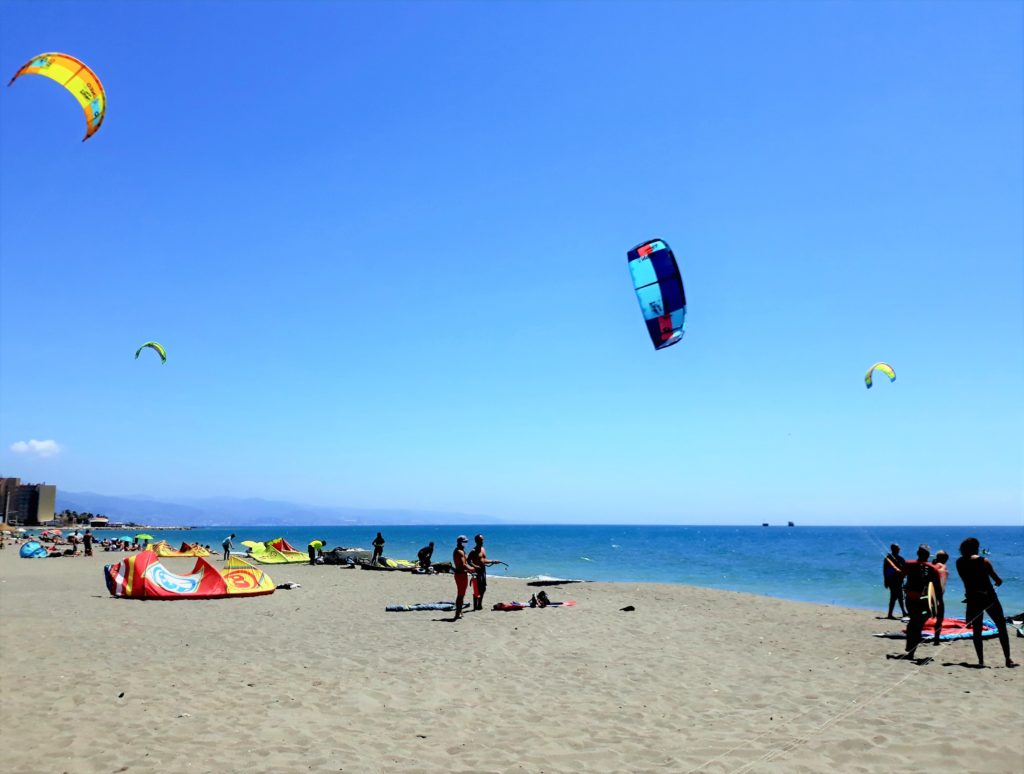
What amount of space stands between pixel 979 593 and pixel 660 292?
5.97m

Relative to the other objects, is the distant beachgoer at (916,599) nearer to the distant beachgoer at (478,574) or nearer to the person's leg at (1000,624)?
the person's leg at (1000,624)

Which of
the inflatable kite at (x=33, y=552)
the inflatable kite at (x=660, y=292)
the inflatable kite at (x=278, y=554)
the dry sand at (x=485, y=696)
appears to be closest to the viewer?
the dry sand at (x=485, y=696)

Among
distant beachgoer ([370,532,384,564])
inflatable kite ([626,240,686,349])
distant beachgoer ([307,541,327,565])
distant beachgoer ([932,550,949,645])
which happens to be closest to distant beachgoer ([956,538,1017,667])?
distant beachgoer ([932,550,949,645])

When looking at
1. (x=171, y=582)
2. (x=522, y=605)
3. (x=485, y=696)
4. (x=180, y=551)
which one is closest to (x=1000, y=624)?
(x=485, y=696)

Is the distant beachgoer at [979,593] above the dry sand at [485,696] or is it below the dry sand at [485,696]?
above

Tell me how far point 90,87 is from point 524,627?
31.5 ft

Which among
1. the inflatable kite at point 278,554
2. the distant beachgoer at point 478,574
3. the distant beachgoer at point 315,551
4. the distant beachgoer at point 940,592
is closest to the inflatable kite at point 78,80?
the distant beachgoer at point 478,574

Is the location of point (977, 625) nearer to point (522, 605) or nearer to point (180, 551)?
point (522, 605)

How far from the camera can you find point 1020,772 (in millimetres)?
4914

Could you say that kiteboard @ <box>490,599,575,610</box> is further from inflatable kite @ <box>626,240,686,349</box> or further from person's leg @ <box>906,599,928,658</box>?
person's leg @ <box>906,599,928,658</box>

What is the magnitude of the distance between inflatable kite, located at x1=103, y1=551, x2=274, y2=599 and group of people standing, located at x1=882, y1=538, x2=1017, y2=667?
12831 millimetres

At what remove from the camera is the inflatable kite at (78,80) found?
8047 millimetres

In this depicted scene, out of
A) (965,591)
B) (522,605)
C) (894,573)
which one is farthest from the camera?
(522,605)

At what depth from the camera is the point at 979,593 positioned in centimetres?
843
